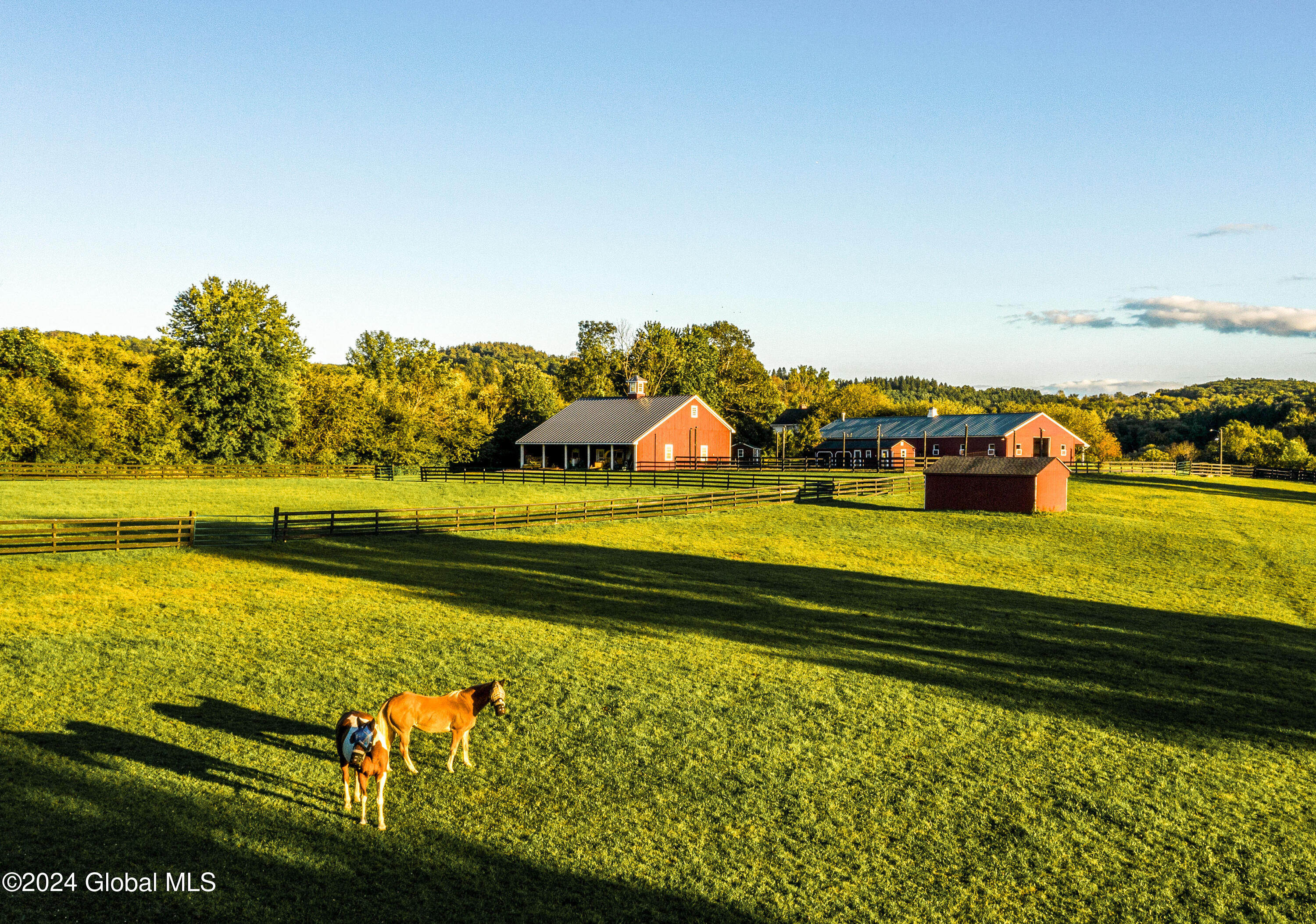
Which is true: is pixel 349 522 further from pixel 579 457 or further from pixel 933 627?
pixel 579 457

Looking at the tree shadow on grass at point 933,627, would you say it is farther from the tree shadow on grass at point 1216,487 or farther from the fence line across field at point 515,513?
the tree shadow on grass at point 1216,487

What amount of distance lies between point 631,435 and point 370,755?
2301 inches

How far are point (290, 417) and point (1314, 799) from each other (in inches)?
2718

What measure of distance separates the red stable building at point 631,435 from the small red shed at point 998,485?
2833cm

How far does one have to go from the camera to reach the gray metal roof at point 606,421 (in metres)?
66.8

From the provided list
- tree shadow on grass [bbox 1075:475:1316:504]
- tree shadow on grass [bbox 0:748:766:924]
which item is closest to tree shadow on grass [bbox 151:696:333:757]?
tree shadow on grass [bbox 0:748:766:924]

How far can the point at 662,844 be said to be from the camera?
7.53 metres

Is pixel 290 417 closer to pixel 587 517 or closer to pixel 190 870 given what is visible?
pixel 587 517

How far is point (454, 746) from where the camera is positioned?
29.1ft

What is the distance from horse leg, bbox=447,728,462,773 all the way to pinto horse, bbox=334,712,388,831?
117 cm

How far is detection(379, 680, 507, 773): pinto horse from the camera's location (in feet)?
28.0

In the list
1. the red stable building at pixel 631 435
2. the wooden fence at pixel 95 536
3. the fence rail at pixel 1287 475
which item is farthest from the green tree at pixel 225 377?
the fence rail at pixel 1287 475

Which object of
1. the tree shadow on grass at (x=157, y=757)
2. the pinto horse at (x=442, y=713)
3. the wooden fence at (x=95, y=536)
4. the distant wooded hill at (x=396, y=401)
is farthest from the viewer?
the distant wooded hill at (x=396, y=401)

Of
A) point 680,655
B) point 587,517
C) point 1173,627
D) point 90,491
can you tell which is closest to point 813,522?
point 587,517
